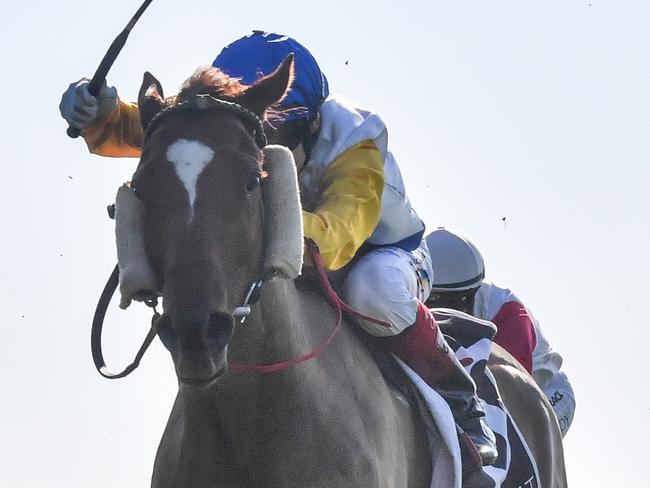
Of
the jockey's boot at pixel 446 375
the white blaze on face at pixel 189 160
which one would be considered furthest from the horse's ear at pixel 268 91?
the jockey's boot at pixel 446 375

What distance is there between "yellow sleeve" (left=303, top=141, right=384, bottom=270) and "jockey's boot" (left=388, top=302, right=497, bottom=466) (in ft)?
2.45

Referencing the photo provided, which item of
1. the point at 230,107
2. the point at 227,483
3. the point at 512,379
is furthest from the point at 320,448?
the point at 512,379

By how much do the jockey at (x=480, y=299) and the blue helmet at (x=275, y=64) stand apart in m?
3.39

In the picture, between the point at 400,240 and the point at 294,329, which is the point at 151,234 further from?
the point at 400,240

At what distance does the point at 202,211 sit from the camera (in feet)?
15.6

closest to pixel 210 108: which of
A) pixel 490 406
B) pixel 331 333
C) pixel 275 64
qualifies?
pixel 331 333

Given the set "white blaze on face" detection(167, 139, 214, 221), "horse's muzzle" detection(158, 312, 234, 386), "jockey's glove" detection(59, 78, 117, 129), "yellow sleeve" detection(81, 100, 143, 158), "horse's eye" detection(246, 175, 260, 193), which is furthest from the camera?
"yellow sleeve" detection(81, 100, 143, 158)

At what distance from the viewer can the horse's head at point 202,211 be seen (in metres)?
4.59

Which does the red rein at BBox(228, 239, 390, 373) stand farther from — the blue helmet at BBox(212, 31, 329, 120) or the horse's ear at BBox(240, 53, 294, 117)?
the blue helmet at BBox(212, 31, 329, 120)

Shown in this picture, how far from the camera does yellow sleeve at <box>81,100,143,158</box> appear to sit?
5871 mm

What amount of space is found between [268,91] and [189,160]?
57 cm

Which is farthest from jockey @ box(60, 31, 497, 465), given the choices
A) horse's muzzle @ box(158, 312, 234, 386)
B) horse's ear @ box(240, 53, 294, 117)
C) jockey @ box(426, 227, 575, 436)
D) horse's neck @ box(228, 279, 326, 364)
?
jockey @ box(426, 227, 575, 436)

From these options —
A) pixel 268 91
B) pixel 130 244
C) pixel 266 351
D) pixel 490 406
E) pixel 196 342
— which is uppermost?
pixel 268 91

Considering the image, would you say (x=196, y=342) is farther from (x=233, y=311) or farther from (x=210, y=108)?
(x=210, y=108)
